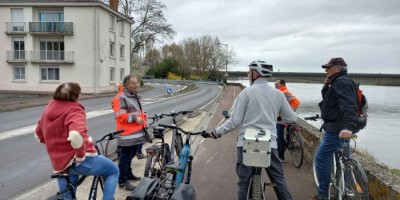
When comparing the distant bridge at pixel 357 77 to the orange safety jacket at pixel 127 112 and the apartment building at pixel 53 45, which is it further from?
the orange safety jacket at pixel 127 112

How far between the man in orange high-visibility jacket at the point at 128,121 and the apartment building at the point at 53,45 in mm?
32288

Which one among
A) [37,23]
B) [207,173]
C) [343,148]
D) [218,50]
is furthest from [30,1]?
[218,50]

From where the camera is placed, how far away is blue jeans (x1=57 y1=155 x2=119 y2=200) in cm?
341

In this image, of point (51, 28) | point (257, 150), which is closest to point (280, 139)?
point (257, 150)

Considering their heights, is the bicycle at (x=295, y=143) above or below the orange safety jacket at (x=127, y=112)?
below

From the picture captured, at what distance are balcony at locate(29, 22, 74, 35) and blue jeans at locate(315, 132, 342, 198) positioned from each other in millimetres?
36336

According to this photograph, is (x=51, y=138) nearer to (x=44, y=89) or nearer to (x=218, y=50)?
(x=44, y=89)

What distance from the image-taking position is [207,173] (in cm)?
639

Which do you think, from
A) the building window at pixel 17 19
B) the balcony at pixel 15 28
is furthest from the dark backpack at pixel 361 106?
the building window at pixel 17 19

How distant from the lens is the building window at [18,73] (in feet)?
125

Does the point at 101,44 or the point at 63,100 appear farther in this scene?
the point at 101,44

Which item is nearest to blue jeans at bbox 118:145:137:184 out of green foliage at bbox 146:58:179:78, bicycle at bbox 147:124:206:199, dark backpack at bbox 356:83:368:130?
bicycle at bbox 147:124:206:199

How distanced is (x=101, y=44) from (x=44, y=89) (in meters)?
7.74

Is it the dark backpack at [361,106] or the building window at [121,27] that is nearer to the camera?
the dark backpack at [361,106]
